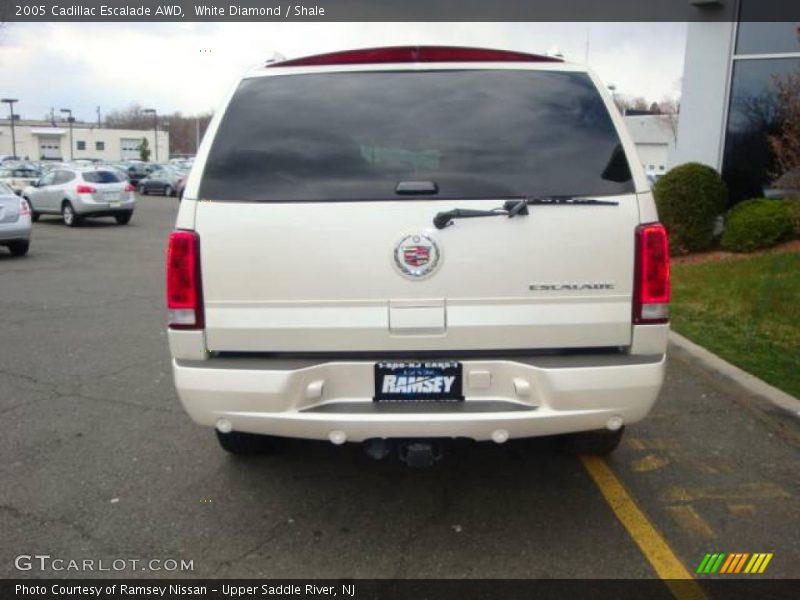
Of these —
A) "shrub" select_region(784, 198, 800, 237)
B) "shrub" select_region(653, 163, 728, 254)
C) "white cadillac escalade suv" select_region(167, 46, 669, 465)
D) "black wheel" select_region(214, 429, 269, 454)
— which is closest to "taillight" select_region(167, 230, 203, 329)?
"white cadillac escalade suv" select_region(167, 46, 669, 465)

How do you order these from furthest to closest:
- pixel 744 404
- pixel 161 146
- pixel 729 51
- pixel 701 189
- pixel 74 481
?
pixel 161 146, pixel 729 51, pixel 701 189, pixel 744 404, pixel 74 481

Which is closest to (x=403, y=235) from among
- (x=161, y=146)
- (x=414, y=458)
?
(x=414, y=458)

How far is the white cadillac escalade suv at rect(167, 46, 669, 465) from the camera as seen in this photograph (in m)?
2.81

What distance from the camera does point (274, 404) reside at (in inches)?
112

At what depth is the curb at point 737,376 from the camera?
4.68m

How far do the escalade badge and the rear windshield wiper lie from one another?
9 centimetres

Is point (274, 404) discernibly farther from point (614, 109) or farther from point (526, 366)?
point (614, 109)

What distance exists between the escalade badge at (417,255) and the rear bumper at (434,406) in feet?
1.39

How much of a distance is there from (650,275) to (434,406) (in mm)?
1045

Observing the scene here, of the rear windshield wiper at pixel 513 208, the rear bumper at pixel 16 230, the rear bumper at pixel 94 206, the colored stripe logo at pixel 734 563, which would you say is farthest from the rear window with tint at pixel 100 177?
the colored stripe logo at pixel 734 563

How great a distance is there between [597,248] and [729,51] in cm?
1057

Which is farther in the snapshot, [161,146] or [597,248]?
[161,146]

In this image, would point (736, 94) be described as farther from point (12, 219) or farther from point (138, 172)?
point (138, 172)

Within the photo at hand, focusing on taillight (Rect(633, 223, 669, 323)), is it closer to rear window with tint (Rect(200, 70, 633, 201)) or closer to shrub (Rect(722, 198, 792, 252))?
rear window with tint (Rect(200, 70, 633, 201))
